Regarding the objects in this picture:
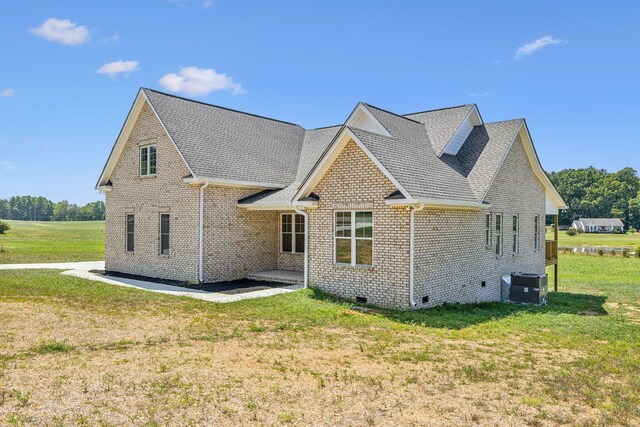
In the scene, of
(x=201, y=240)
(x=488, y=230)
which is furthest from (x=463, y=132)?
(x=201, y=240)

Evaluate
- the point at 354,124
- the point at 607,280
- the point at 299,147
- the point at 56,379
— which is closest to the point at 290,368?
the point at 56,379

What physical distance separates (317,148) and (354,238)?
9937 mm

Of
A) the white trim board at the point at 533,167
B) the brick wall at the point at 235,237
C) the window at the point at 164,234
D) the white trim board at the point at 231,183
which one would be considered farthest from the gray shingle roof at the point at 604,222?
the window at the point at 164,234

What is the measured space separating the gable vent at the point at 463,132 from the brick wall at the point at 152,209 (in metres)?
9.45

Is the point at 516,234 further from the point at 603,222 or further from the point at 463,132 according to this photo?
the point at 603,222

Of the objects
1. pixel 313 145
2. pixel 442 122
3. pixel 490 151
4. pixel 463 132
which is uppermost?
pixel 442 122

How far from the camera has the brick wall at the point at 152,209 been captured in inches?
699

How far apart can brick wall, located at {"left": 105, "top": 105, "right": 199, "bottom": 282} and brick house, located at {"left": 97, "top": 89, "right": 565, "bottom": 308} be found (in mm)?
69

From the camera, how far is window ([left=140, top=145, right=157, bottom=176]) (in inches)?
763

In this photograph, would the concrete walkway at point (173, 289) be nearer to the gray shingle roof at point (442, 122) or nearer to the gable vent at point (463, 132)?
the gray shingle roof at point (442, 122)

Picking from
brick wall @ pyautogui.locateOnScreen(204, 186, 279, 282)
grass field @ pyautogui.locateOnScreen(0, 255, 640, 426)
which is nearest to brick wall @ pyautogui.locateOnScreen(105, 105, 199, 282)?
brick wall @ pyautogui.locateOnScreen(204, 186, 279, 282)

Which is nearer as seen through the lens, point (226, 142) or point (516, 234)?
point (516, 234)

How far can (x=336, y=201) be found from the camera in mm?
14070

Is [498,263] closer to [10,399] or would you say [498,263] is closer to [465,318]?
[465,318]
